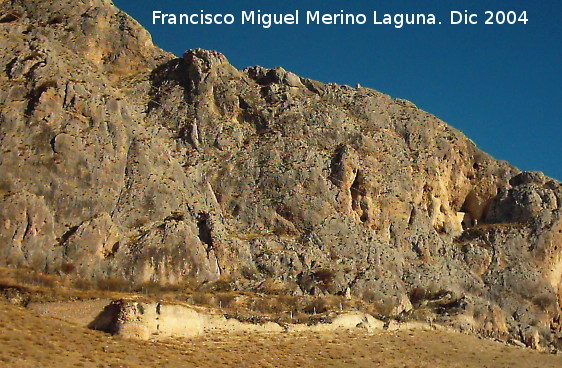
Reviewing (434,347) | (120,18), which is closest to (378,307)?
(434,347)

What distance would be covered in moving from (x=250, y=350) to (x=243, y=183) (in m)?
27.2

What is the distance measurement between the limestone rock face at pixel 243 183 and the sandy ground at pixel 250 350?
9555mm

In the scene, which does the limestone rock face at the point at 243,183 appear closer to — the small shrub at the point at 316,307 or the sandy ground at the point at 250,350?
the small shrub at the point at 316,307

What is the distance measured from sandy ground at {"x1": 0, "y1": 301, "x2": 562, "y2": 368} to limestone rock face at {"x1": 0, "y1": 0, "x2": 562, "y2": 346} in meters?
9.56

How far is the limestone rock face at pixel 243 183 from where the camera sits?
64562 mm

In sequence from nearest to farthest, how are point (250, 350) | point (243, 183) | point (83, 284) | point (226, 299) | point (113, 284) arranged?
point (250, 350), point (83, 284), point (113, 284), point (226, 299), point (243, 183)

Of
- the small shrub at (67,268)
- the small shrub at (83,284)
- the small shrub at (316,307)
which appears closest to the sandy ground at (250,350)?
the small shrub at (316,307)

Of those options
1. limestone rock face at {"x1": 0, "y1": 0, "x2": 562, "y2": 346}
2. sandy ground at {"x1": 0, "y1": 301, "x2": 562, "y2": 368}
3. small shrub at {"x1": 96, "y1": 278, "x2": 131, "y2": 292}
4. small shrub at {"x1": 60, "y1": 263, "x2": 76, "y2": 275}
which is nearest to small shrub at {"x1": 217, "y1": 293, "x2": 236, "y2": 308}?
limestone rock face at {"x1": 0, "y1": 0, "x2": 562, "y2": 346}

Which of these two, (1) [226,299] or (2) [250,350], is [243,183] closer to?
(1) [226,299]

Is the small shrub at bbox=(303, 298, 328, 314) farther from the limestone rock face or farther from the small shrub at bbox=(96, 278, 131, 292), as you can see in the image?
the small shrub at bbox=(96, 278, 131, 292)

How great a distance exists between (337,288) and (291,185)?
1310 cm

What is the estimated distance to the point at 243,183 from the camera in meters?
75.4

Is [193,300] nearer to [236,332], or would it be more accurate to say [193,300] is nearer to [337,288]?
[236,332]

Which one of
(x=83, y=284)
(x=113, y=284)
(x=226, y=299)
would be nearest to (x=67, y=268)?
(x=83, y=284)
